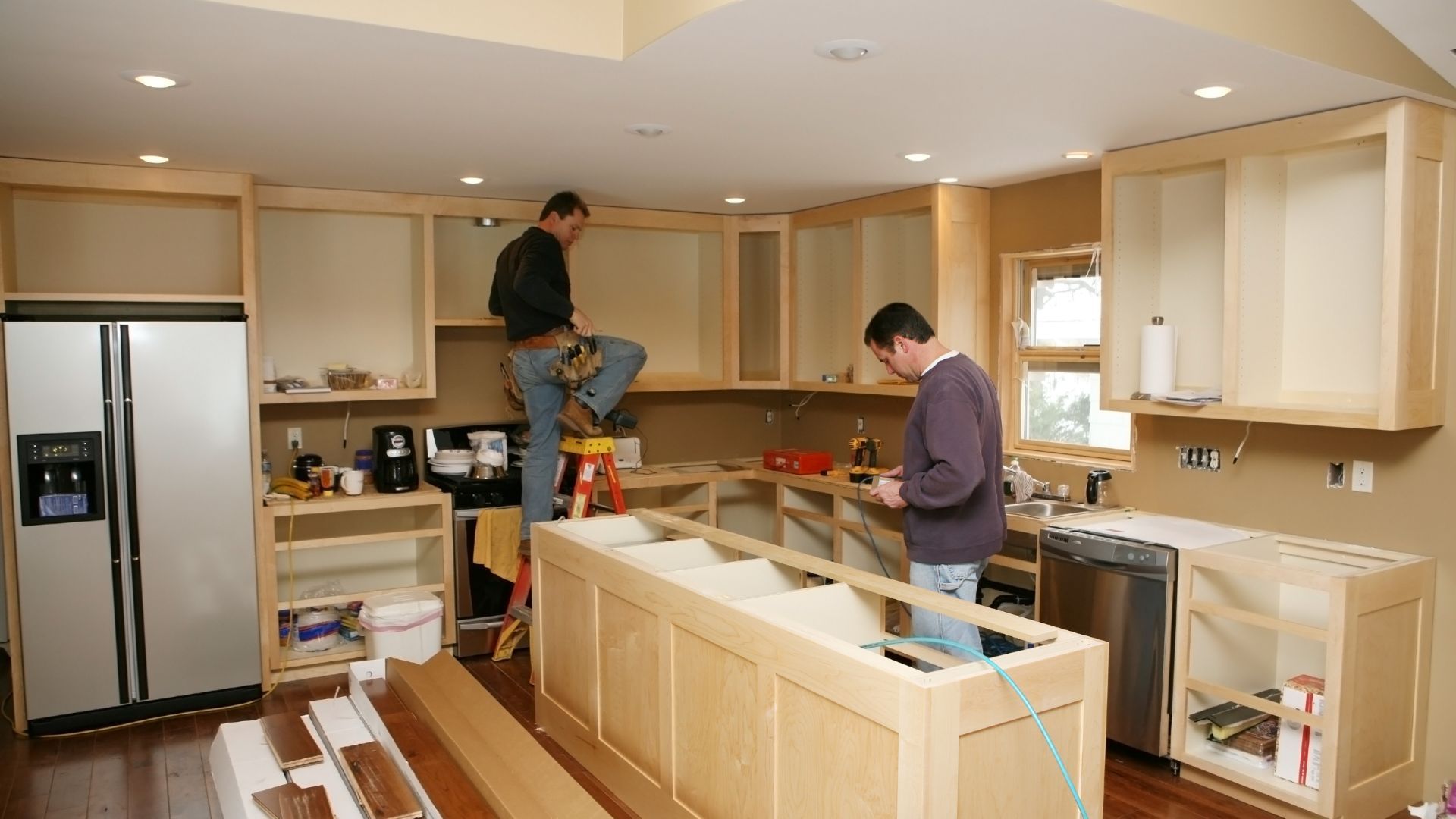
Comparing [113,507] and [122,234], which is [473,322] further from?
[113,507]

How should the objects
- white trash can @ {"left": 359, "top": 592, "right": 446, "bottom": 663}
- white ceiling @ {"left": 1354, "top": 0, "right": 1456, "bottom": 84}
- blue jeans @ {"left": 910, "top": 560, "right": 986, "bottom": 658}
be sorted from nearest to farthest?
1. white ceiling @ {"left": 1354, "top": 0, "right": 1456, "bottom": 84}
2. blue jeans @ {"left": 910, "top": 560, "right": 986, "bottom": 658}
3. white trash can @ {"left": 359, "top": 592, "right": 446, "bottom": 663}

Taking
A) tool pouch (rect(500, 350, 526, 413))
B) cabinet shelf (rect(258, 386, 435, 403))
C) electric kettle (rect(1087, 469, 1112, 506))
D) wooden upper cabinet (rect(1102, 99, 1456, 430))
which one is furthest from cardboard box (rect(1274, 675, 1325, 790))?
cabinet shelf (rect(258, 386, 435, 403))

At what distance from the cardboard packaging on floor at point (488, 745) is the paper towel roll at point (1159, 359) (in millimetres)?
2761

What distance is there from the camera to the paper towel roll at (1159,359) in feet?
13.2

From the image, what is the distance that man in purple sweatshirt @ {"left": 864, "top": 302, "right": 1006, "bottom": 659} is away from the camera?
3.20m

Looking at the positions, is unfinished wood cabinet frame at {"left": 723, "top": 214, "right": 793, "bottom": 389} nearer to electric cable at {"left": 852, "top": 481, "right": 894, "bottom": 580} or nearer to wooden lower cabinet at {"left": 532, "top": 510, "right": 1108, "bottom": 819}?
electric cable at {"left": 852, "top": 481, "right": 894, "bottom": 580}

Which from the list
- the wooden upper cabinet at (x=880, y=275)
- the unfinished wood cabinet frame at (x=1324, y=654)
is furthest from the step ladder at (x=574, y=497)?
the unfinished wood cabinet frame at (x=1324, y=654)

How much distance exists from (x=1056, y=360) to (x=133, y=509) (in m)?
4.22

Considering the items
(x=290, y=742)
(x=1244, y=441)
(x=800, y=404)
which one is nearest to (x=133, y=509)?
(x=290, y=742)

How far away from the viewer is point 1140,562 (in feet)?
12.1

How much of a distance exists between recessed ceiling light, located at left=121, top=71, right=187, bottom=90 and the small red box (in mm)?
3611

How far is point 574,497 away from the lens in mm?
4941

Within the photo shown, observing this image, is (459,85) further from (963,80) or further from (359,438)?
(359,438)

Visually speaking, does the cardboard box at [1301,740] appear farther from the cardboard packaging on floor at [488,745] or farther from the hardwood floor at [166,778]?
the cardboard packaging on floor at [488,745]
